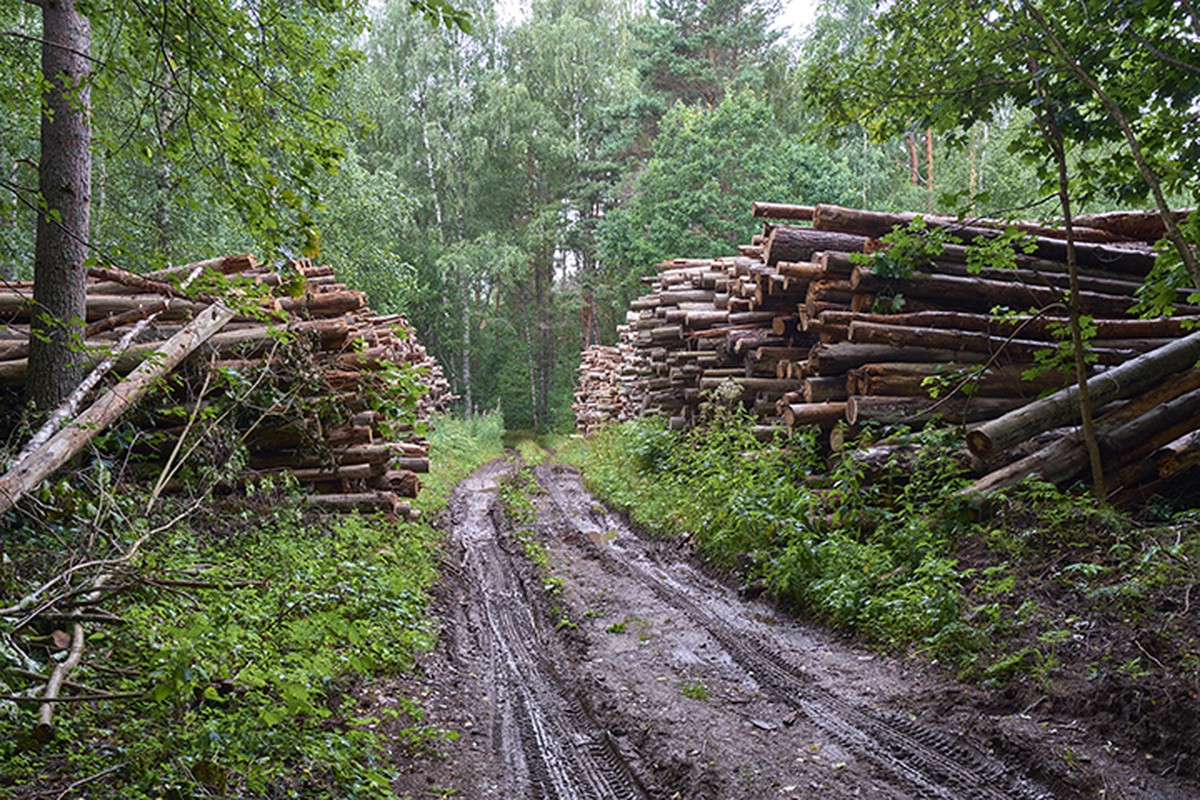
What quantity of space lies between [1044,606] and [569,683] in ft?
11.1

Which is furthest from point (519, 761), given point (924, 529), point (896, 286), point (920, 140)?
point (920, 140)

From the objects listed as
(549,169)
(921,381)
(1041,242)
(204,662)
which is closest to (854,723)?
(204,662)

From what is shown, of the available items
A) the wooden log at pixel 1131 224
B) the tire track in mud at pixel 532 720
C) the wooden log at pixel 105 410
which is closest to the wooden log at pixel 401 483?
the tire track in mud at pixel 532 720

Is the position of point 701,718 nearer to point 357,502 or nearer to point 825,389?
point 825,389

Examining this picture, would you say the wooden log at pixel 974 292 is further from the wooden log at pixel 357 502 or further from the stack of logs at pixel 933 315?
the wooden log at pixel 357 502

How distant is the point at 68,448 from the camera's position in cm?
597

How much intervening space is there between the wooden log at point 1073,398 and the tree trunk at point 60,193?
785cm

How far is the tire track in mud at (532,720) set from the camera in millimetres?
4078

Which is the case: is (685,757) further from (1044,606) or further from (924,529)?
(924,529)

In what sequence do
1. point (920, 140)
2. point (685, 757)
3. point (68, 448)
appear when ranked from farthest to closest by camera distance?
point (920, 140) < point (68, 448) < point (685, 757)

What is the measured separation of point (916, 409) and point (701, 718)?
5067mm

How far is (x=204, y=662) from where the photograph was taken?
4.19 metres

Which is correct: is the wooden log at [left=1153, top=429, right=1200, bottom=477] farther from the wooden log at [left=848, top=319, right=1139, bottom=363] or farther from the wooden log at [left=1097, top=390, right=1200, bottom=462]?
the wooden log at [left=848, top=319, right=1139, bottom=363]

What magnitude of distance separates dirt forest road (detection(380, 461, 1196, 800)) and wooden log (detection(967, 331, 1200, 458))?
241cm
